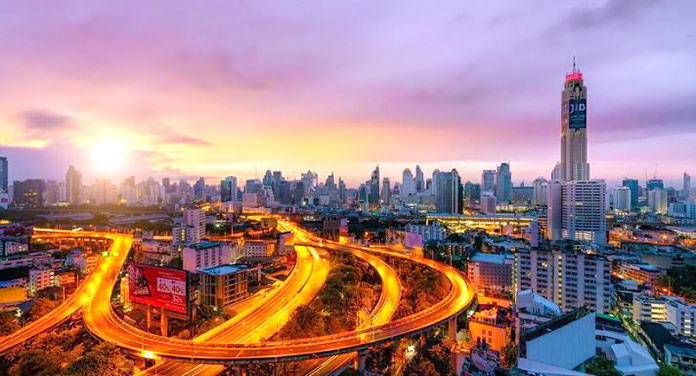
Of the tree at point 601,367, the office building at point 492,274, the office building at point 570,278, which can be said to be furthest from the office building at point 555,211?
the tree at point 601,367

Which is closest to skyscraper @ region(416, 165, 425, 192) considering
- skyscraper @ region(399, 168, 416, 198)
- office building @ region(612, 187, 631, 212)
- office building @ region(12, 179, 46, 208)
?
skyscraper @ region(399, 168, 416, 198)

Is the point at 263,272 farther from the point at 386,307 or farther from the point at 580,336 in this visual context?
the point at 580,336

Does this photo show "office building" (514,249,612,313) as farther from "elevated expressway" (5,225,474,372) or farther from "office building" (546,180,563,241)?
"office building" (546,180,563,241)

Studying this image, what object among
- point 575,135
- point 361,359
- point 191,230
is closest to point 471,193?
point 575,135

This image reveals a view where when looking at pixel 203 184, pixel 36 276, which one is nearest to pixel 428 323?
pixel 36 276

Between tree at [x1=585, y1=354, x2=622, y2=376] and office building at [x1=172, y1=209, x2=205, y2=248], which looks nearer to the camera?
tree at [x1=585, y1=354, x2=622, y2=376]

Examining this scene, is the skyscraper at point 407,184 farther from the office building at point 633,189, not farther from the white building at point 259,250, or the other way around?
the white building at point 259,250

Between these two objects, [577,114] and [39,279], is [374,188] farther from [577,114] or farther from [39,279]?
[39,279]
